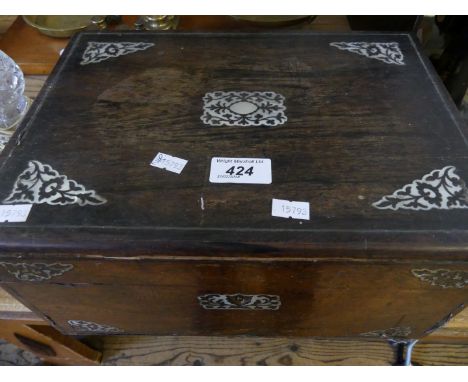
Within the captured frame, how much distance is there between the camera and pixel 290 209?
62 cm

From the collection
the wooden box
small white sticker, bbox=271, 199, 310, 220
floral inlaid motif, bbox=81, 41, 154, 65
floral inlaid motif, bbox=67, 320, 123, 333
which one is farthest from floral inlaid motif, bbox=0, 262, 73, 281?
floral inlaid motif, bbox=81, 41, 154, 65

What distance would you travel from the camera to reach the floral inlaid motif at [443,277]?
2.06 ft

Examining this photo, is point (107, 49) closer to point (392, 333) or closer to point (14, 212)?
point (14, 212)

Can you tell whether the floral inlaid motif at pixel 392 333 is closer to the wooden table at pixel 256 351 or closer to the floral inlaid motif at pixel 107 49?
the wooden table at pixel 256 351

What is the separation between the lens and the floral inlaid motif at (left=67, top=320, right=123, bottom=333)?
0.83 metres

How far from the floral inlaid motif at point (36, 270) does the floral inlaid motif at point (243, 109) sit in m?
0.37

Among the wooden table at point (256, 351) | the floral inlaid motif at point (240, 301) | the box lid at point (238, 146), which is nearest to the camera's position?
the box lid at point (238, 146)

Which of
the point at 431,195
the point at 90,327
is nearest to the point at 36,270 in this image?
the point at 90,327

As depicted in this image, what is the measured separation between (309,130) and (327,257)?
26cm

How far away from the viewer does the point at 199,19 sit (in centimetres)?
115

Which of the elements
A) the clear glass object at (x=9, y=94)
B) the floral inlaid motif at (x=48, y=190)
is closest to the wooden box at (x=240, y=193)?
the floral inlaid motif at (x=48, y=190)

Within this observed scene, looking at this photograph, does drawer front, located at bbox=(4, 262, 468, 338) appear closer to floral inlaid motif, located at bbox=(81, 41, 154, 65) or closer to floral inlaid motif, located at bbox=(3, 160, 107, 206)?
floral inlaid motif, located at bbox=(3, 160, 107, 206)

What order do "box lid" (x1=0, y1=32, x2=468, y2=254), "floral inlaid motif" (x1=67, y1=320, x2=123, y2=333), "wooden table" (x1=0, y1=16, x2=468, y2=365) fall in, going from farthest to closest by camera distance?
"wooden table" (x1=0, y1=16, x2=468, y2=365), "floral inlaid motif" (x1=67, y1=320, x2=123, y2=333), "box lid" (x1=0, y1=32, x2=468, y2=254)

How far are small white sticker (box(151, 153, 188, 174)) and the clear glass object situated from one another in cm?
43
